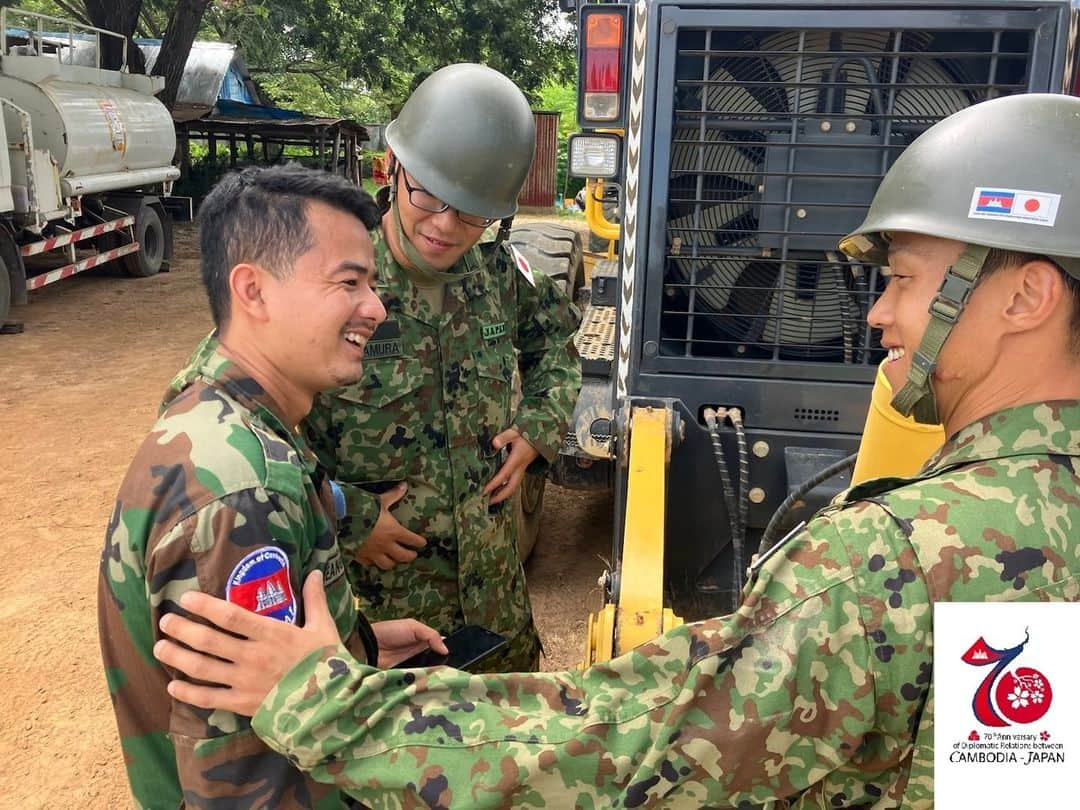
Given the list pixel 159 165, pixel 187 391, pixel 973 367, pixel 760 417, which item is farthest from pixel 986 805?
pixel 159 165

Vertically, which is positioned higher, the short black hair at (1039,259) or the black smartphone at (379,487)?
the short black hair at (1039,259)

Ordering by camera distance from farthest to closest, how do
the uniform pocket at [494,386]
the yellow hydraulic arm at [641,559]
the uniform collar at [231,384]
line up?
the uniform pocket at [494,386] → the yellow hydraulic arm at [641,559] → the uniform collar at [231,384]

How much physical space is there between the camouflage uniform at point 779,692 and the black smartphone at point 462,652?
734 millimetres

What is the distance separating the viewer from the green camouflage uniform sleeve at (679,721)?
43.8 inches

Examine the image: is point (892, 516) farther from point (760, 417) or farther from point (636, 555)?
point (760, 417)

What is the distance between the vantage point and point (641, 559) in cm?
240

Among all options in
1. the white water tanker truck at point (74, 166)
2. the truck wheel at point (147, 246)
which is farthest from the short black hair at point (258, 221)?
the truck wheel at point (147, 246)

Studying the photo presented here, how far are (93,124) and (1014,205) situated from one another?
10.0m

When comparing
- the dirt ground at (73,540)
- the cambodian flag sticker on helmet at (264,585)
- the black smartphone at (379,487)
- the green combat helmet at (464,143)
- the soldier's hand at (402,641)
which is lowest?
the dirt ground at (73,540)

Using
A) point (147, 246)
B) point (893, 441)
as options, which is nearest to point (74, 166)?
→ point (147, 246)

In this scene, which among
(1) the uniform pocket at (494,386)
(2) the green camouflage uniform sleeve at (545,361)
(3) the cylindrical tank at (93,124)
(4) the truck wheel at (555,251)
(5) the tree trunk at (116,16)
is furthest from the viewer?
(5) the tree trunk at (116,16)

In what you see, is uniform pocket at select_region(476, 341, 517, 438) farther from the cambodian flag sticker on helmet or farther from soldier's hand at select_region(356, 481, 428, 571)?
the cambodian flag sticker on helmet

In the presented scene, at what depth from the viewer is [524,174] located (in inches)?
94.3

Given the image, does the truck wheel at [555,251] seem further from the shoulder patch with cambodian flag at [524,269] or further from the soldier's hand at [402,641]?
the soldier's hand at [402,641]
